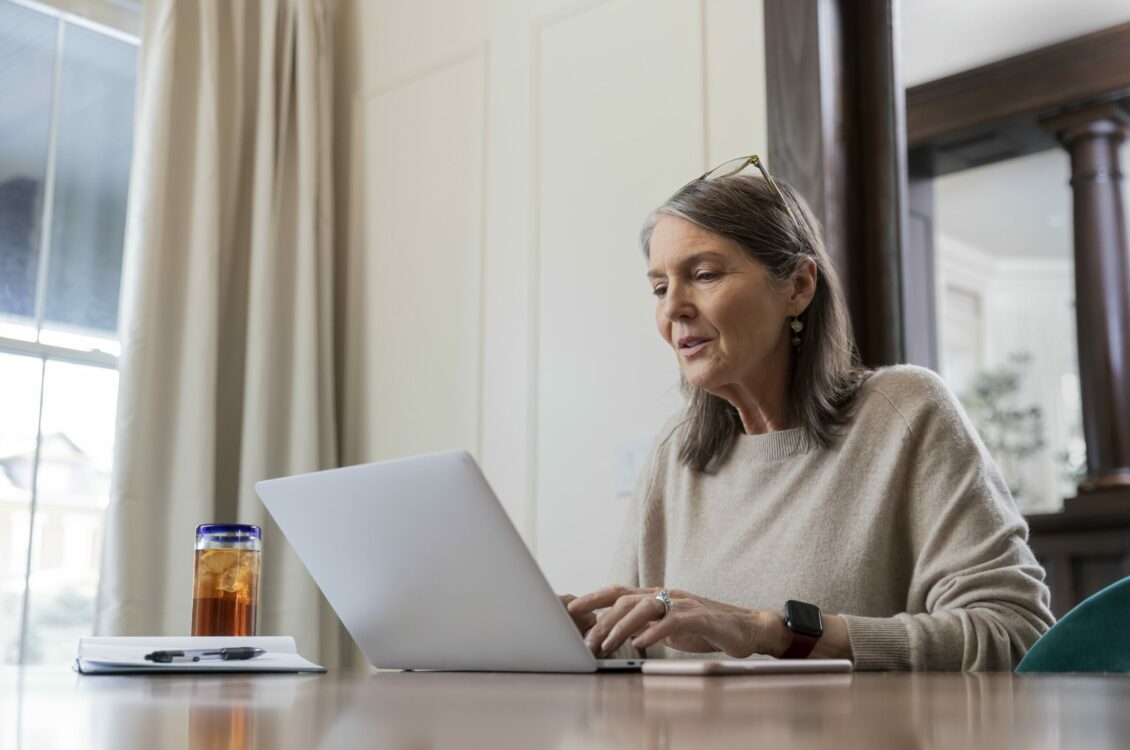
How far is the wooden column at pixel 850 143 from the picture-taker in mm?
2203

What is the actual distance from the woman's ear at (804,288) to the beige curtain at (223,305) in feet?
4.68

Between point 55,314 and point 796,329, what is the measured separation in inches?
68.6

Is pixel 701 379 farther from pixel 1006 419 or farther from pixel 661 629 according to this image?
pixel 1006 419

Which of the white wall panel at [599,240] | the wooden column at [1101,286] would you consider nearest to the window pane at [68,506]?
the white wall panel at [599,240]

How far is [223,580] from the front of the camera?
127 cm

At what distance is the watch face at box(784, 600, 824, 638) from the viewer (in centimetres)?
129

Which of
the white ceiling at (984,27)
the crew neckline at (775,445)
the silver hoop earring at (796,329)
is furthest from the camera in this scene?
the white ceiling at (984,27)

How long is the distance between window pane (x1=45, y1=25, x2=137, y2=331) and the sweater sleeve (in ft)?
6.31

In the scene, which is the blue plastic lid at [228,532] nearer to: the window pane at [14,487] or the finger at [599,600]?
the finger at [599,600]

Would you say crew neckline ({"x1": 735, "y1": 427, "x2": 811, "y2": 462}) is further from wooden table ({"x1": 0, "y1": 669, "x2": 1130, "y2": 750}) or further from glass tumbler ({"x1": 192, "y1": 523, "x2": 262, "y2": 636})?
wooden table ({"x1": 0, "y1": 669, "x2": 1130, "y2": 750})

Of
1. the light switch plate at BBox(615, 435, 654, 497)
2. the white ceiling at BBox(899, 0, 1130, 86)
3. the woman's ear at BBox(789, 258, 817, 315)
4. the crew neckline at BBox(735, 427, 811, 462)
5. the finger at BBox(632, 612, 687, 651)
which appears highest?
the white ceiling at BBox(899, 0, 1130, 86)

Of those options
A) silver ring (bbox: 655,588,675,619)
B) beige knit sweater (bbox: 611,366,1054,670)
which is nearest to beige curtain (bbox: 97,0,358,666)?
beige knit sweater (bbox: 611,366,1054,670)

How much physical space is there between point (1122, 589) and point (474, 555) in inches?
21.4

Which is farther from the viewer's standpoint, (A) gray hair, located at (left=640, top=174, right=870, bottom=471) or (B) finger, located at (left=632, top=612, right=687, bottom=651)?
(A) gray hair, located at (left=640, top=174, right=870, bottom=471)
